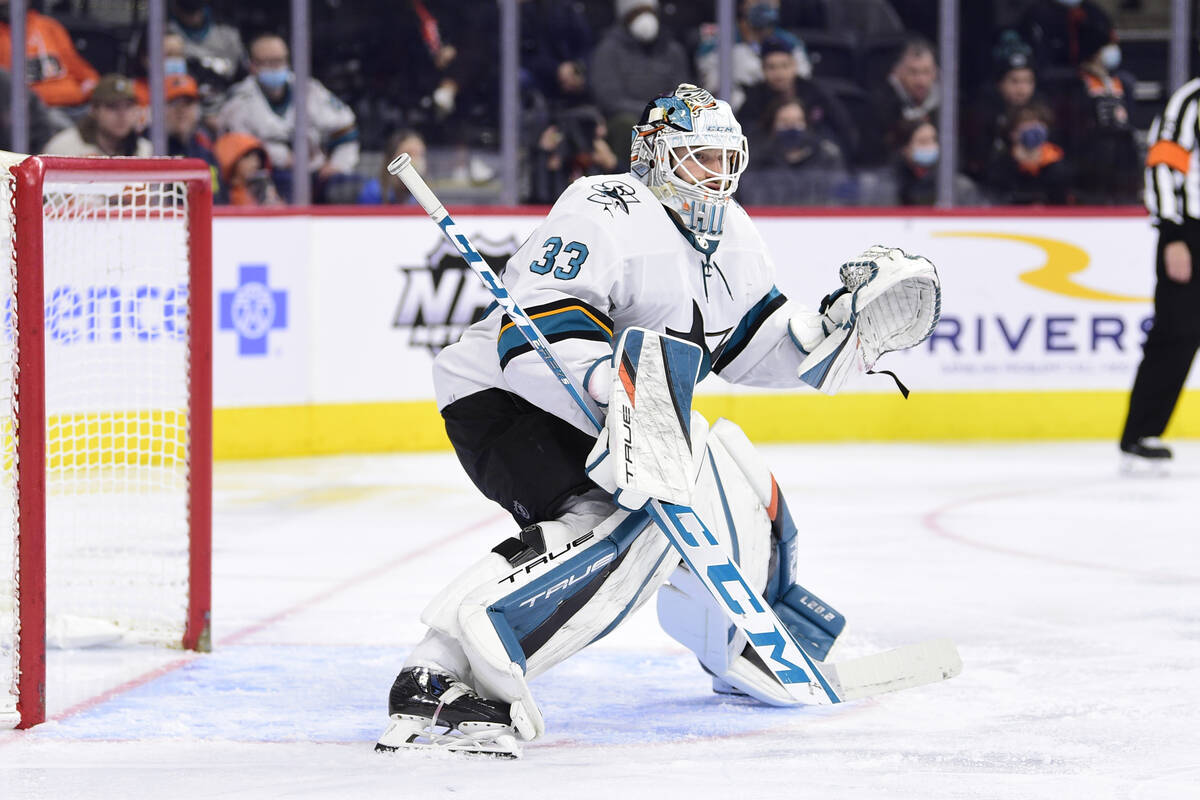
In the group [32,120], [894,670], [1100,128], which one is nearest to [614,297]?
[894,670]

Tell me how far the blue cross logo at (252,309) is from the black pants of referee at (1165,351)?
280 centimetres

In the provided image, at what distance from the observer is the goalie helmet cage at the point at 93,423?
2682 mm

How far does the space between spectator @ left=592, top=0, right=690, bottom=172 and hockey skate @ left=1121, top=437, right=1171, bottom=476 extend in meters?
2.10

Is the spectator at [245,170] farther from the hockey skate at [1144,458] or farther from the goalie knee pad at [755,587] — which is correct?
the goalie knee pad at [755,587]

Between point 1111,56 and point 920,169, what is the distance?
857mm

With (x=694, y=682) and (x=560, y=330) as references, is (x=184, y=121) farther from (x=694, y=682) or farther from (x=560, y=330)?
(x=560, y=330)

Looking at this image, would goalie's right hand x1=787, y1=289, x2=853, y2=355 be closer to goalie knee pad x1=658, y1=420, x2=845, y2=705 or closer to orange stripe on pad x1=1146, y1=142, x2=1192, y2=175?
goalie knee pad x1=658, y1=420, x2=845, y2=705

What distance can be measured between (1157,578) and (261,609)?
198 cm

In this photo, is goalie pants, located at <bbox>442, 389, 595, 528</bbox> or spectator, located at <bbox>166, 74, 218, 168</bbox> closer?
goalie pants, located at <bbox>442, 389, 595, 528</bbox>

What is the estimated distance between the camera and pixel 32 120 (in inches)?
231

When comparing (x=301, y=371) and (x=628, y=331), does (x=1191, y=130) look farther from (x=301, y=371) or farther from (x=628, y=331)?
(x=628, y=331)

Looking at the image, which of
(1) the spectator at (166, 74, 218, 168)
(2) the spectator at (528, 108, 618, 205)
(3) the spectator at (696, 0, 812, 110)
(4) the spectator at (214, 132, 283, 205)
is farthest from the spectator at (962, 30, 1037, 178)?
(1) the spectator at (166, 74, 218, 168)

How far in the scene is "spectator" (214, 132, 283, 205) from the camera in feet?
20.2

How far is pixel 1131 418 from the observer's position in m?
5.73
